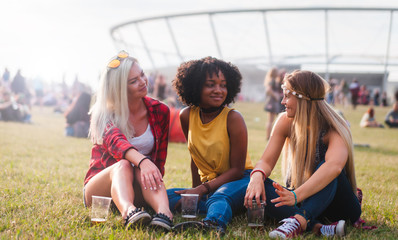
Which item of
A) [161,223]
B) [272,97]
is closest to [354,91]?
[272,97]

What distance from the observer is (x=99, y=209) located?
8.62 feet

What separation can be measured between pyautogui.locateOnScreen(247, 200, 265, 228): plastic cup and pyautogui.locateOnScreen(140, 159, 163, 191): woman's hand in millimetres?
666

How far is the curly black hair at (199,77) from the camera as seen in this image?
3.34 metres

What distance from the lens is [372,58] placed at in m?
38.6

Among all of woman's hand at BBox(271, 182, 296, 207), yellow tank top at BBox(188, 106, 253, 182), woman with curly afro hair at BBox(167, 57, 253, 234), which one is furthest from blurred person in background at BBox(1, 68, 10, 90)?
woman's hand at BBox(271, 182, 296, 207)

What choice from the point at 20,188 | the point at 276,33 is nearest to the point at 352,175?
the point at 20,188

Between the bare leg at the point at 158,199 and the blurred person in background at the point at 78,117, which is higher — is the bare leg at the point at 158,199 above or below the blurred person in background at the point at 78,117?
above

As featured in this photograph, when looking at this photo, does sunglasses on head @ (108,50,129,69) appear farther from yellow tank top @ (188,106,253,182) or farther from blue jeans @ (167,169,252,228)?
blue jeans @ (167,169,252,228)

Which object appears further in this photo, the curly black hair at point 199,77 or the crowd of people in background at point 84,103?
the crowd of people in background at point 84,103

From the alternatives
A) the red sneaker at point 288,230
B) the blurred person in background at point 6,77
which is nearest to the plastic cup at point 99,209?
the red sneaker at point 288,230

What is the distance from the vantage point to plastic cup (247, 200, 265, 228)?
8.51 feet

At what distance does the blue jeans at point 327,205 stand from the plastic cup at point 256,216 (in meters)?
0.18

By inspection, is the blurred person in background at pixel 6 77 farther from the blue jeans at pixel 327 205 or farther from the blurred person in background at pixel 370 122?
the blue jeans at pixel 327 205

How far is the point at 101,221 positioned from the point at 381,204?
2440mm
